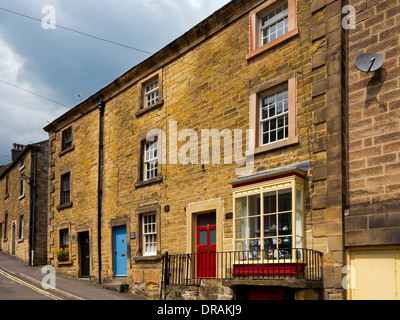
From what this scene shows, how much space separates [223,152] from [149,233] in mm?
4252

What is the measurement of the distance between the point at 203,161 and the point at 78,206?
309 inches

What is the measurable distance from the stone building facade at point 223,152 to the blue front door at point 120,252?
0.21ft

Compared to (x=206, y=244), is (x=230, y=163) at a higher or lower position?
higher

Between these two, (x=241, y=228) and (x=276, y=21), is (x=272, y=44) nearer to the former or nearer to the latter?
(x=276, y=21)

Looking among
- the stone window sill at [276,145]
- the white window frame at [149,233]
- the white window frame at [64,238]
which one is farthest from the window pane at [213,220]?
the white window frame at [64,238]

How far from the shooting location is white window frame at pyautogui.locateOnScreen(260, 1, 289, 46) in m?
11.4

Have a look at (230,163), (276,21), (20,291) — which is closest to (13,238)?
(20,291)

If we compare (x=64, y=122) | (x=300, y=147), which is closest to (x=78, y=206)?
(x=64, y=122)

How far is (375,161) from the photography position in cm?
893

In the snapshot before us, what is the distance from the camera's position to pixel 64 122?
20.5 meters

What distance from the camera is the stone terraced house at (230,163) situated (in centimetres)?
960

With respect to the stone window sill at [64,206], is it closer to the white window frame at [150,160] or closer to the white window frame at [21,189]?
the white window frame at [150,160]

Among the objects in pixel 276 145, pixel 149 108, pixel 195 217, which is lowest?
pixel 195 217

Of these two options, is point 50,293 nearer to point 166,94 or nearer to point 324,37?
→ point 166,94
